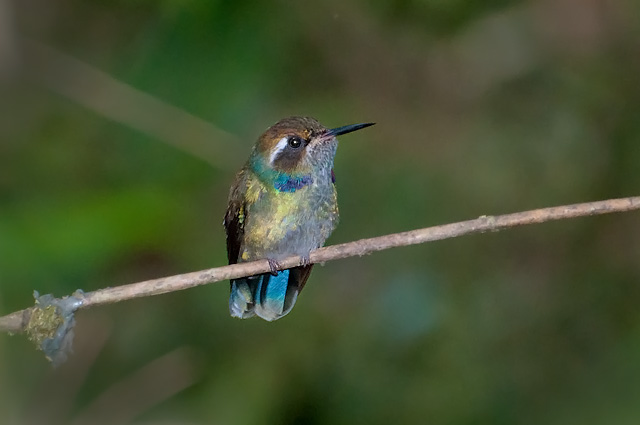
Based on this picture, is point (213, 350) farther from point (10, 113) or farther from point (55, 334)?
point (55, 334)

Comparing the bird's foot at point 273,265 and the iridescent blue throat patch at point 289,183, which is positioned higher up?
the iridescent blue throat patch at point 289,183

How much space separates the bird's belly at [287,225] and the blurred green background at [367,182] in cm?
27

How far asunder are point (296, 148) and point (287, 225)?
0.88ft

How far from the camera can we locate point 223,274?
1.93 metres

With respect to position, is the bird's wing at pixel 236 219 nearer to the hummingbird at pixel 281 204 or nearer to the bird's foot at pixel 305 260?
the hummingbird at pixel 281 204

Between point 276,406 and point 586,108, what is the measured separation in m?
2.17

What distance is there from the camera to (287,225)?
2512mm

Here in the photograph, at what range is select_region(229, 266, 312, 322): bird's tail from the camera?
2643 millimetres

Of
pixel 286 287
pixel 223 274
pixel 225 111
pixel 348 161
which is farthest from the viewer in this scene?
pixel 348 161

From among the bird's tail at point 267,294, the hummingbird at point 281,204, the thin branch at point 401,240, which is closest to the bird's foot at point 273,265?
the hummingbird at point 281,204

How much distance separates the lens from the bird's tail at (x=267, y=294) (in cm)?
264

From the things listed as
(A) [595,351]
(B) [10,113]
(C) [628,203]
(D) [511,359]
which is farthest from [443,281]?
(B) [10,113]

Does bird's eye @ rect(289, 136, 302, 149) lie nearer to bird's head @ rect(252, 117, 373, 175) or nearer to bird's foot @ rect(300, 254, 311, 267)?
bird's head @ rect(252, 117, 373, 175)

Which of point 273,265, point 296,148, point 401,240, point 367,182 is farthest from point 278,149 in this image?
point 367,182
